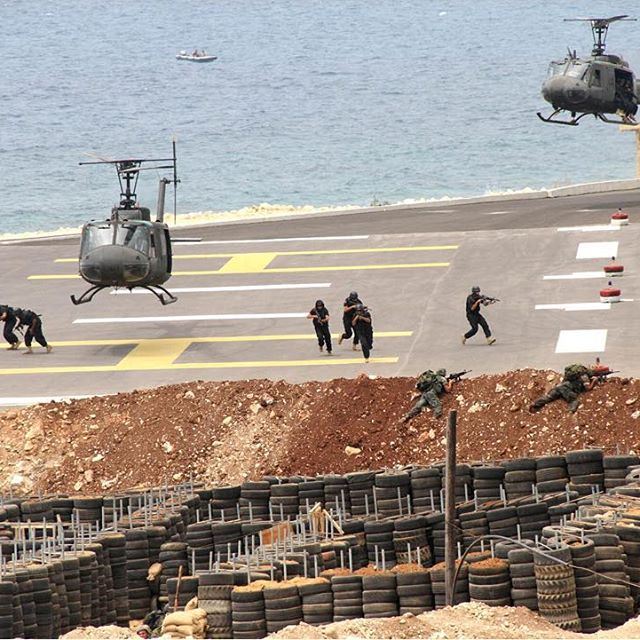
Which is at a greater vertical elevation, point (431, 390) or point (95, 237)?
point (95, 237)

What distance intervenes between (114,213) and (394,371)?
8466 millimetres

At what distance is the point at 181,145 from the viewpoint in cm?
13962

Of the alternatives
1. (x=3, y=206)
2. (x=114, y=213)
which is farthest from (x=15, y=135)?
(x=114, y=213)

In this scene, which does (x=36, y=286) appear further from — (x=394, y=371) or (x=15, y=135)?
(x=15, y=135)

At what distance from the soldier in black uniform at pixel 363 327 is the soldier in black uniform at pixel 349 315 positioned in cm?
13

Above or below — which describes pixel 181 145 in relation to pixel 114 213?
above

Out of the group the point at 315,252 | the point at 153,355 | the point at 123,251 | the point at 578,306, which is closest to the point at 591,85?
the point at 315,252

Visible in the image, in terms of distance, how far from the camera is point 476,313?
4184 cm

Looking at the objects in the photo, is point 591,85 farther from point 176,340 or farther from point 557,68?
point 176,340

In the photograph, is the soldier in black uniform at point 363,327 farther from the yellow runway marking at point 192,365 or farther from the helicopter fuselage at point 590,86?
the helicopter fuselage at point 590,86

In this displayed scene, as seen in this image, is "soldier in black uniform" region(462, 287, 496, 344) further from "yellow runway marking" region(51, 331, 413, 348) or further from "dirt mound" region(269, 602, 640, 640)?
"dirt mound" region(269, 602, 640, 640)

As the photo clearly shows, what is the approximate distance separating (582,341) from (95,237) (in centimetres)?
1208

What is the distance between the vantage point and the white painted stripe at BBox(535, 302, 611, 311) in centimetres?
4556

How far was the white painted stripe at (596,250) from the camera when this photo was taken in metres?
51.8
